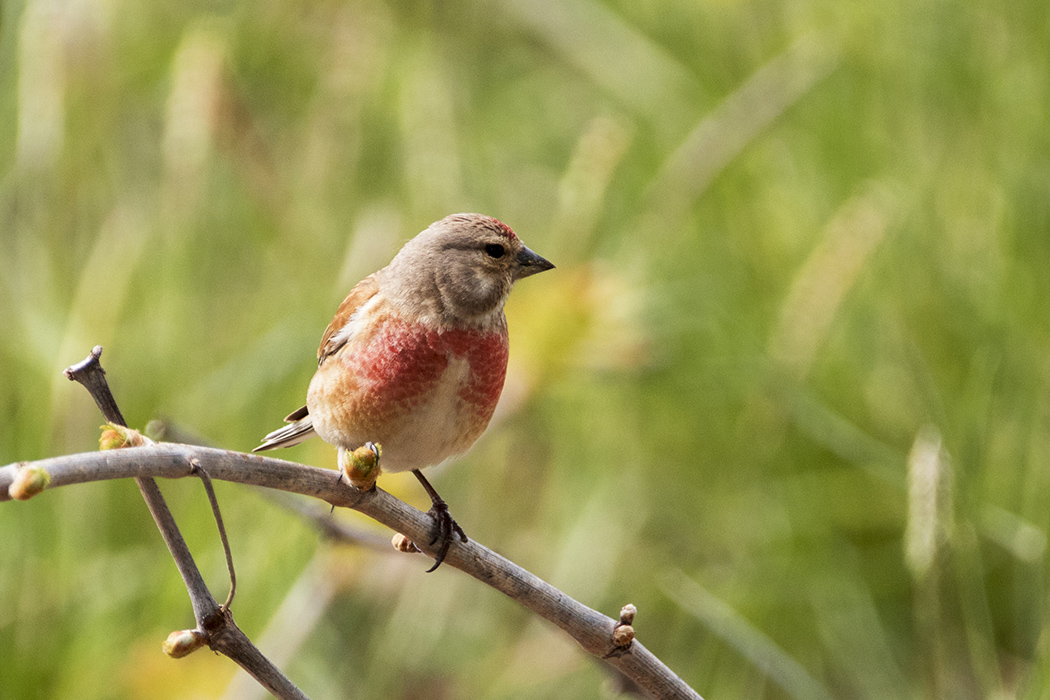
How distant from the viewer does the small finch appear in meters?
1.79

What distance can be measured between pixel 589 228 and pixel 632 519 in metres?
0.97

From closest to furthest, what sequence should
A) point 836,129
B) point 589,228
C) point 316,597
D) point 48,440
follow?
point 316,597 < point 48,440 < point 589,228 < point 836,129

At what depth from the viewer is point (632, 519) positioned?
3.35 metres

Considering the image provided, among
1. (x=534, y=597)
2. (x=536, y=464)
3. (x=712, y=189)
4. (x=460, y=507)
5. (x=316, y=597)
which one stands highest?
(x=712, y=189)

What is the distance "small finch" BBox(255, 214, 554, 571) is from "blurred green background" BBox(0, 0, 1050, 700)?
0.71 meters

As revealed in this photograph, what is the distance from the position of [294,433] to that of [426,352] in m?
0.48

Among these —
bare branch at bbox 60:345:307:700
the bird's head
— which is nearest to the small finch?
the bird's head

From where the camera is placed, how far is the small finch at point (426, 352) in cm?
179

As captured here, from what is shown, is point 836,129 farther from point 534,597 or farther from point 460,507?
point 534,597

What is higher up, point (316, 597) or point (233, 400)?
point (233, 400)

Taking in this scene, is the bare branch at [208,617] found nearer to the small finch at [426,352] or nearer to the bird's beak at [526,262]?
the small finch at [426,352]

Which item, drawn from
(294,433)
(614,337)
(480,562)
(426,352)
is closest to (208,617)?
(480,562)

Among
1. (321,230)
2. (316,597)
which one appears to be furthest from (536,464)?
(316,597)

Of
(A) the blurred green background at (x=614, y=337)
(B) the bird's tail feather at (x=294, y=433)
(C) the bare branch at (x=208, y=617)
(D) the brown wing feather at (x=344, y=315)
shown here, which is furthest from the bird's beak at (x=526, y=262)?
(C) the bare branch at (x=208, y=617)
